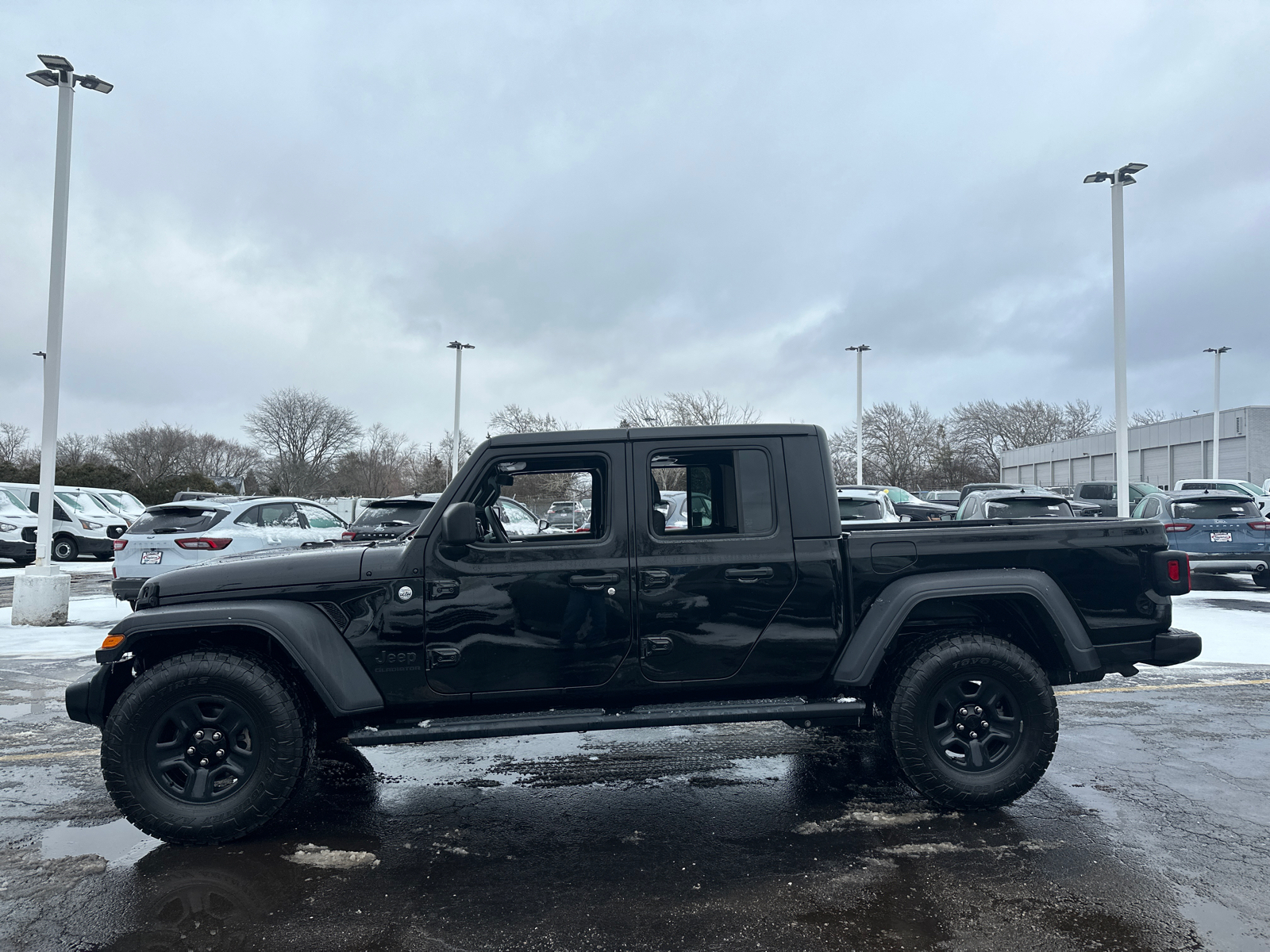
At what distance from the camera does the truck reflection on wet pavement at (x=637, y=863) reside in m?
2.99

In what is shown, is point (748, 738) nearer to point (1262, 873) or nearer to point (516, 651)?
point (516, 651)

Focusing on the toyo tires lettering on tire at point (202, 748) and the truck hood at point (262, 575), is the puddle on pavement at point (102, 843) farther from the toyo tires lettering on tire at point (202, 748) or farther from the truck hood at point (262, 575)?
the truck hood at point (262, 575)

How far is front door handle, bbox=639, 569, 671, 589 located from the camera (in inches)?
157

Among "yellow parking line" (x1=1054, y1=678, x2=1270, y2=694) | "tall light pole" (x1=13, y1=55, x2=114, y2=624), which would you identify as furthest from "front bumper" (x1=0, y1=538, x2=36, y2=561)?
"yellow parking line" (x1=1054, y1=678, x2=1270, y2=694)

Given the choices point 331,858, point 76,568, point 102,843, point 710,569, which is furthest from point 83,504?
point 710,569

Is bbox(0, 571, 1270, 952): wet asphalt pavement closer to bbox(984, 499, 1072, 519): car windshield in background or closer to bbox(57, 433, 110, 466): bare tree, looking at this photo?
bbox(984, 499, 1072, 519): car windshield in background

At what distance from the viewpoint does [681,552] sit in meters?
4.07

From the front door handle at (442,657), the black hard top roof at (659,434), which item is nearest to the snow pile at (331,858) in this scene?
the front door handle at (442,657)

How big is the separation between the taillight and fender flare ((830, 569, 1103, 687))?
881 centimetres

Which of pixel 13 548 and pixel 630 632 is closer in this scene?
pixel 630 632

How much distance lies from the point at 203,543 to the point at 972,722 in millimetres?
9424

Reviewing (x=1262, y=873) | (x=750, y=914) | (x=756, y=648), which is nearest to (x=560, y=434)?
(x=756, y=648)

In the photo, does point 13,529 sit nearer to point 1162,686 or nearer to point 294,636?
point 294,636

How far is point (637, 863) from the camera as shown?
3.57 metres
